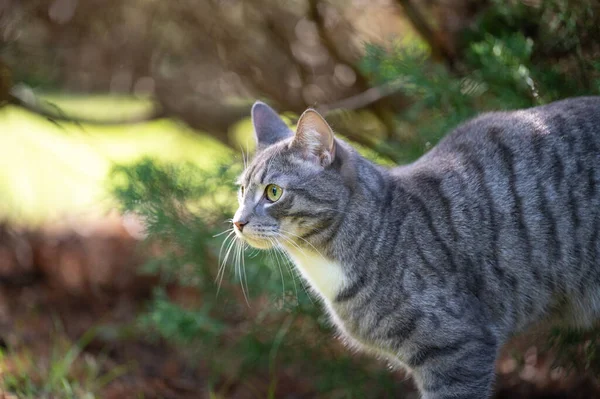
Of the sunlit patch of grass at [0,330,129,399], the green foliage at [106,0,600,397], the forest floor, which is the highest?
the green foliage at [106,0,600,397]

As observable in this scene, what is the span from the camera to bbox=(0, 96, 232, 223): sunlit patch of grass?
4.72 metres

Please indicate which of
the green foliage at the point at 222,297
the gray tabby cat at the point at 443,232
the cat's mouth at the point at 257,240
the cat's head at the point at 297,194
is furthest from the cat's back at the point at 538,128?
the green foliage at the point at 222,297

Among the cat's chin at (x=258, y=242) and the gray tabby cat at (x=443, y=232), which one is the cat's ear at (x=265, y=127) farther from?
the cat's chin at (x=258, y=242)

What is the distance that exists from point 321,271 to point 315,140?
19.0 inches

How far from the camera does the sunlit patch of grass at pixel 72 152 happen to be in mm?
4719

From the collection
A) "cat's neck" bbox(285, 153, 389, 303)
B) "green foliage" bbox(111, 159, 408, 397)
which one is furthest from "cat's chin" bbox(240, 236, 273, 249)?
"green foliage" bbox(111, 159, 408, 397)

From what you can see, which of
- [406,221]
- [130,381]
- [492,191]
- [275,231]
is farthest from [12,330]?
[492,191]

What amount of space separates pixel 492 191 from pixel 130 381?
2.12 metres

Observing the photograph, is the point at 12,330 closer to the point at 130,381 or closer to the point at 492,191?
the point at 130,381

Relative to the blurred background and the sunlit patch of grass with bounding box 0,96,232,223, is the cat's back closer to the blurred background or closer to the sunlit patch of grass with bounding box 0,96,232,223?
the blurred background

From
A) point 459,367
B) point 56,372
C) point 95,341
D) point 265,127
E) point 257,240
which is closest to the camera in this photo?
point 459,367

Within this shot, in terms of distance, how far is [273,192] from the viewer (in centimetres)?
265

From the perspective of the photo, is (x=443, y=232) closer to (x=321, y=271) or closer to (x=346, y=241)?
(x=346, y=241)

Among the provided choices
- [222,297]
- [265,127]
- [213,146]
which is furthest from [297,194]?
[213,146]
